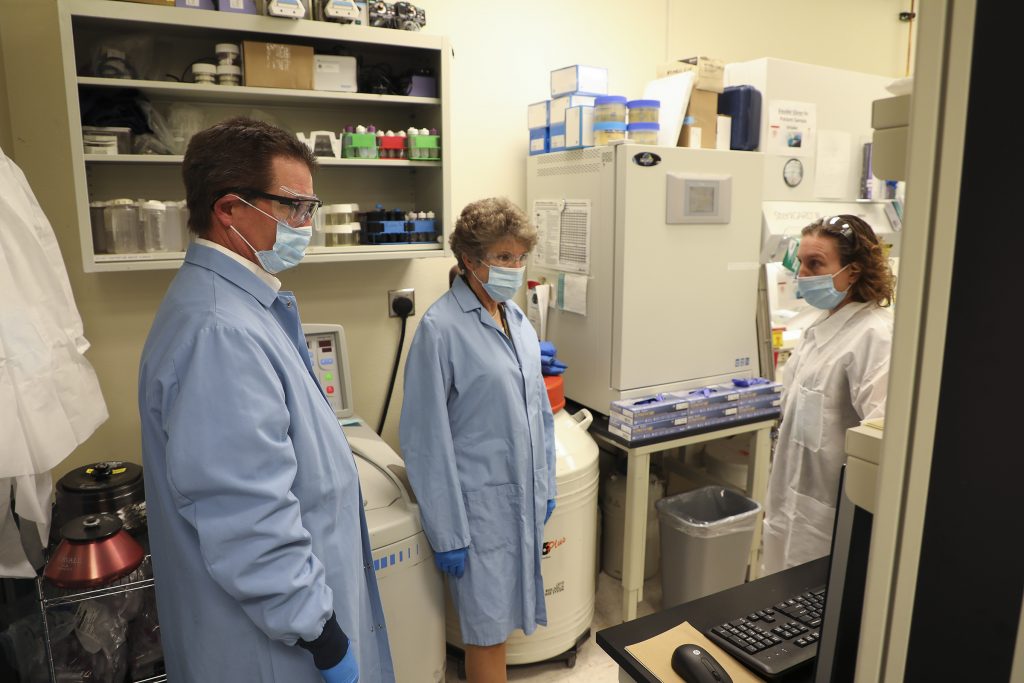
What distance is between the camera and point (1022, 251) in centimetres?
45

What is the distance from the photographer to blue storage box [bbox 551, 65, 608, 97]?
2.38 m

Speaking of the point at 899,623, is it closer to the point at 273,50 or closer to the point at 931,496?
the point at 931,496

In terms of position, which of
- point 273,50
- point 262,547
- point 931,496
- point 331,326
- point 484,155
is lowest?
point 262,547

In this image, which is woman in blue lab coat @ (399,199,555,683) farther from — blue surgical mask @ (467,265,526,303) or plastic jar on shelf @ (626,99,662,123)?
plastic jar on shelf @ (626,99,662,123)

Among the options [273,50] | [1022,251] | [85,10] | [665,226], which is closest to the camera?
[1022,251]

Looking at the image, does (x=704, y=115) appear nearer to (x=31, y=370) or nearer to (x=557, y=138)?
(x=557, y=138)

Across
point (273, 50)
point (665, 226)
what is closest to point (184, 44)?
point (273, 50)

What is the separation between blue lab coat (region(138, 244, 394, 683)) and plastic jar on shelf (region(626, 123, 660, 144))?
1.48 meters

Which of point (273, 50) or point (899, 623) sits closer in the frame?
point (899, 623)

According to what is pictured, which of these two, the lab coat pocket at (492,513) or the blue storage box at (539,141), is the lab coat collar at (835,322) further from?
the blue storage box at (539,141)

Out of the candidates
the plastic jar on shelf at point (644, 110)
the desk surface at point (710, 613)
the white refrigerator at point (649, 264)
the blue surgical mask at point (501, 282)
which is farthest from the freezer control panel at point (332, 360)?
the desk surface at point (710, 613)

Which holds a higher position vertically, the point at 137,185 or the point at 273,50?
the point at 273,50

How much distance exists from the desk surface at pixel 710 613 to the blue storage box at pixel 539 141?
179 centimetres

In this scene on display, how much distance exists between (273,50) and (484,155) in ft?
3.01
